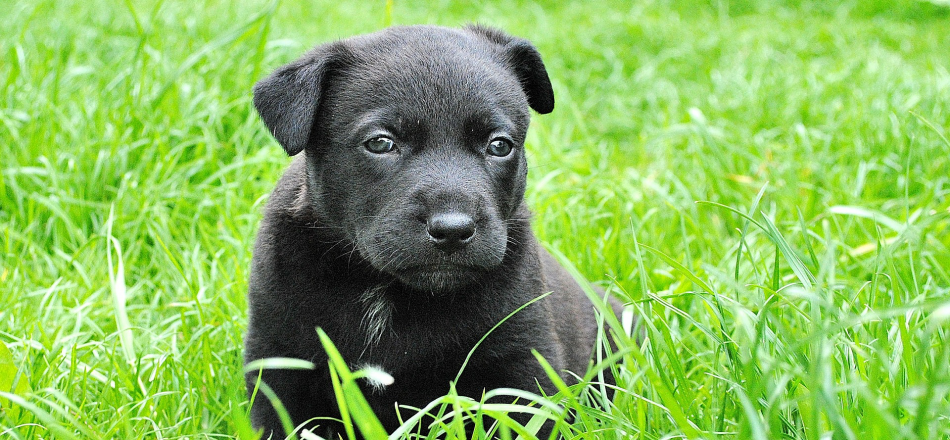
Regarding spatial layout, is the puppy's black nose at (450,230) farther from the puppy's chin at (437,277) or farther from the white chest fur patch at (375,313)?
the white chest fur patch at (375,313)

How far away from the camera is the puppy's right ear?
8.50 feet

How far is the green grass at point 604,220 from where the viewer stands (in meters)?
2.21

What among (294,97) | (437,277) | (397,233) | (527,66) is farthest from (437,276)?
(527,66)

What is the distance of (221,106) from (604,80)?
3.19 meters

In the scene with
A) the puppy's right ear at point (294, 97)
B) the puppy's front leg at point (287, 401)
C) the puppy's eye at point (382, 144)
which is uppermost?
the puppy's right ear at point (294, 97)

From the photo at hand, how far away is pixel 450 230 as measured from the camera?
2.36 metres

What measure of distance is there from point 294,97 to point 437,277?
2.17ft

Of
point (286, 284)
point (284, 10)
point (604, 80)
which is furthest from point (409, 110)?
point (284, 10)

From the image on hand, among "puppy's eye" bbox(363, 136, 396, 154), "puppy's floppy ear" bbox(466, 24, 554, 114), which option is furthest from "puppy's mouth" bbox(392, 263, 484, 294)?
"puppy's floppy ear" bbox(466, 24, 554, 114)

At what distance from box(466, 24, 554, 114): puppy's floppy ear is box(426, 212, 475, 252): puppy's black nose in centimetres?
77

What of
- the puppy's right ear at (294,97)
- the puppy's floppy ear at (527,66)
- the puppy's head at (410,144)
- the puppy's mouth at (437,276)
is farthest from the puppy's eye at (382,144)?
the puppy's floppy ear at (527,66)

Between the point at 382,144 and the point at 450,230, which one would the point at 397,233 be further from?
the point at 382,144

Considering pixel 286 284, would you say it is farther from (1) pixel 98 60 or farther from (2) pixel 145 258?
(1) pixel 98 60

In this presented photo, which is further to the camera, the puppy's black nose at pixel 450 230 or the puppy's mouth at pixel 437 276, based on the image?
the puppy's mouth at pixel 437 276
